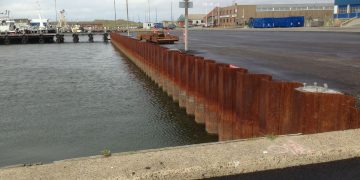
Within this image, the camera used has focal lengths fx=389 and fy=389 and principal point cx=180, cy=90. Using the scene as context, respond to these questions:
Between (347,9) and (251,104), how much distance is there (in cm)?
11091

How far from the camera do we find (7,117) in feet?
54.7

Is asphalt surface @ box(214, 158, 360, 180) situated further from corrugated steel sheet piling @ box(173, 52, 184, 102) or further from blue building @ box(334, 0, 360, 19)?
blue building @ box(334, 0, 360, 19)

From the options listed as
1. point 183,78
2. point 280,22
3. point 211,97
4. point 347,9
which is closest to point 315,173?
point 211,97

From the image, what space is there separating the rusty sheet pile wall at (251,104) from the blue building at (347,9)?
10138 centimetres

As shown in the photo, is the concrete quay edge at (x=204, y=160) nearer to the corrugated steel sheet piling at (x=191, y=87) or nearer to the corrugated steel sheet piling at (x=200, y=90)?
the corrugated steel sheet piling at (x=200, y=90)

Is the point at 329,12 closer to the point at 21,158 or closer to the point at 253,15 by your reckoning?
the point at 253,15

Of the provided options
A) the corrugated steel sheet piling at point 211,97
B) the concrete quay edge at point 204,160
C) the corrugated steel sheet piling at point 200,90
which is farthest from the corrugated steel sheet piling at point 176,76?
the concrete quay edge at point 204,160

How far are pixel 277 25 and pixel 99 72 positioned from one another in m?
108

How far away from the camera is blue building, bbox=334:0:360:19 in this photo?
104 meters

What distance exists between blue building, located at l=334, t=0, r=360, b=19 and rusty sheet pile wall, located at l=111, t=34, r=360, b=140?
101377mm

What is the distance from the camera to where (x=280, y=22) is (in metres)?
131

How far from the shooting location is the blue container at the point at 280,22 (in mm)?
Answer: 127500

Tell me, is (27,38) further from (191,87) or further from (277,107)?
(277,107)

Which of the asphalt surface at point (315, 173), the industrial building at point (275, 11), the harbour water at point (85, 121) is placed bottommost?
the harbour water at point (85, 121)
